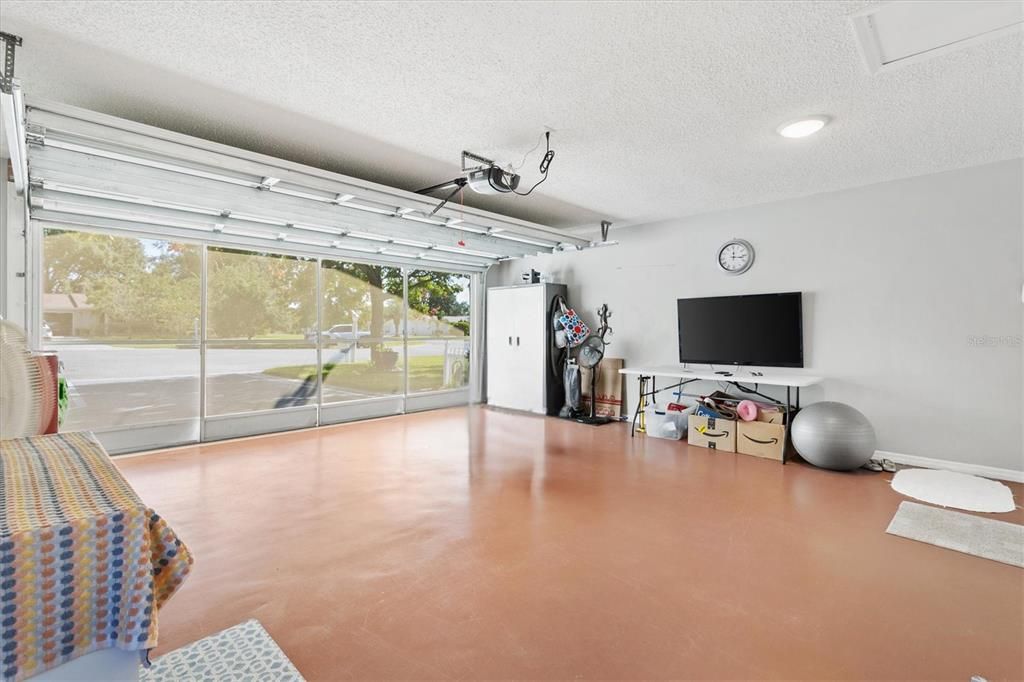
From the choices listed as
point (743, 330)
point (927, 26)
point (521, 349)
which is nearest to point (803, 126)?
point (927, 26)

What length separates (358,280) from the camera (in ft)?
24.3

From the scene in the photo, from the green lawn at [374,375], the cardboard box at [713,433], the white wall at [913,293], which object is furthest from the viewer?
the green lawn at [374,375]

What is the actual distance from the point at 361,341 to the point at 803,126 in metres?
6.10

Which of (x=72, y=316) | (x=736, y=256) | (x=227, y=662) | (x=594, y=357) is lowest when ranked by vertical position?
→ (x=227, y=662)

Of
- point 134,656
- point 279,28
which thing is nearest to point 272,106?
point 279,28

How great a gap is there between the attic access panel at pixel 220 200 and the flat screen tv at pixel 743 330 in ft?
5.62

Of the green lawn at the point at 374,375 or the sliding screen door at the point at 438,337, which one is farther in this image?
the sliding screen door at the point at 438,337

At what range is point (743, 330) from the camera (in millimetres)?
5465

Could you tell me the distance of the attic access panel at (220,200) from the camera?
117 inches

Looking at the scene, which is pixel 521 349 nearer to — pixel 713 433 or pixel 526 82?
pixel 713 433

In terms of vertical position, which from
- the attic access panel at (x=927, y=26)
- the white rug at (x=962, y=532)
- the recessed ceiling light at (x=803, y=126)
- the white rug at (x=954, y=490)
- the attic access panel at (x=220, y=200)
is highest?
the recessed ceiling light at (x=803, y=126)

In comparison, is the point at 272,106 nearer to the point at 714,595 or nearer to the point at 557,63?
the point at 557,63

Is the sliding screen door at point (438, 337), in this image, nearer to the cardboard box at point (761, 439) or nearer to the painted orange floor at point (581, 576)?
the painted orange floor at point (581, 576)

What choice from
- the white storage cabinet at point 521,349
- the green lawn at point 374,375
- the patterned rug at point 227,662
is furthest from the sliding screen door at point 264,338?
the patterned rug at point 227,662
